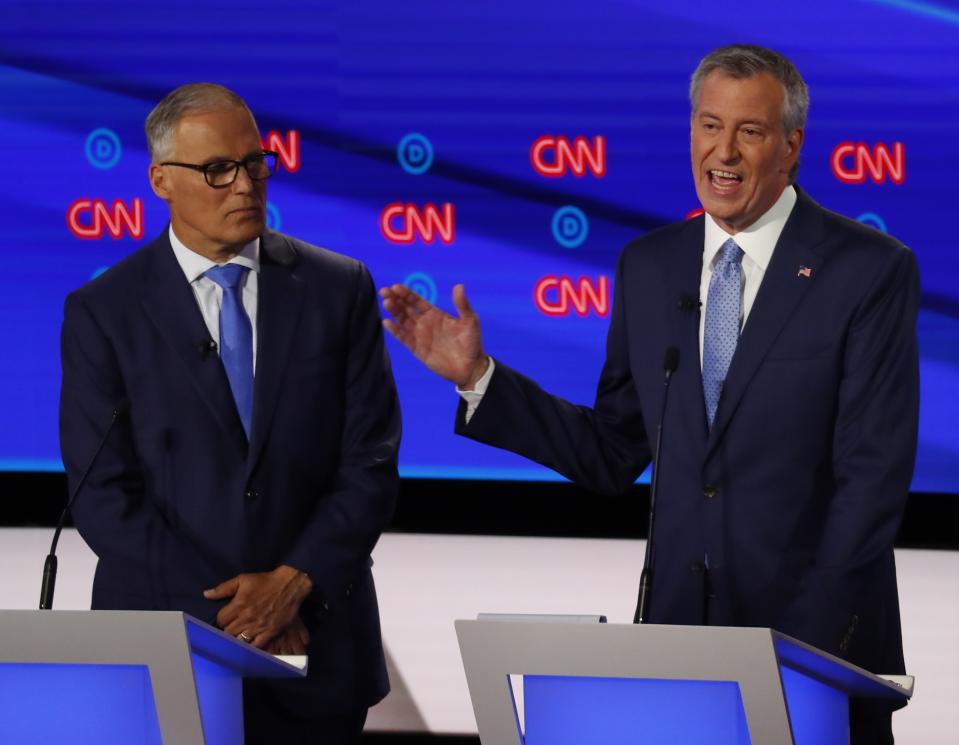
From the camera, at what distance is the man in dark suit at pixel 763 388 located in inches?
99.9

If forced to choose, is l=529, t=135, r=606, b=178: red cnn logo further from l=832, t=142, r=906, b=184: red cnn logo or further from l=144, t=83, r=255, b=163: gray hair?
l=144, t=83, r=255, b=163: gray hair

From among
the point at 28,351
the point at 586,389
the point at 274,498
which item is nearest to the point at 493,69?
the point at 586,389

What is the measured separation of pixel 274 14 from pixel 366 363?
172cm

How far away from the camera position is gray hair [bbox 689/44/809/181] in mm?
2693

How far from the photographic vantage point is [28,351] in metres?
4.47

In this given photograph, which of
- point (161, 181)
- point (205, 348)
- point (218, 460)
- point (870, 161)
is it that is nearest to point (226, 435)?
point (218, 460)

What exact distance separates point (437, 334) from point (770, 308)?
57 centimetres

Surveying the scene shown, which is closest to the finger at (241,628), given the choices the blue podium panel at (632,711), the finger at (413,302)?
the finger at (413,302)

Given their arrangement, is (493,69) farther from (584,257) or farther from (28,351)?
(28,351)

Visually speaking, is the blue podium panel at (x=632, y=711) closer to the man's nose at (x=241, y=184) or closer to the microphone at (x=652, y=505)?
the microphone at (x=652, y=505)

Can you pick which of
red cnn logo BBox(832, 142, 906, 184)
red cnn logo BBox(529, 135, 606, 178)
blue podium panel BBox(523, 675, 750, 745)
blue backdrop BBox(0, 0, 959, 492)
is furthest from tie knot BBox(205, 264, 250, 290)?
red cnn logo BBox(832, 142, 906, 184)

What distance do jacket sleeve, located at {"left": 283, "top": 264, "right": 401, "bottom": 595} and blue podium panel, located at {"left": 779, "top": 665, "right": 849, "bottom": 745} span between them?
97 centimetres

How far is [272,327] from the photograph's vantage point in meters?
2.89

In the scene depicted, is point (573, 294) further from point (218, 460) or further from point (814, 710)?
point (814, 710)
